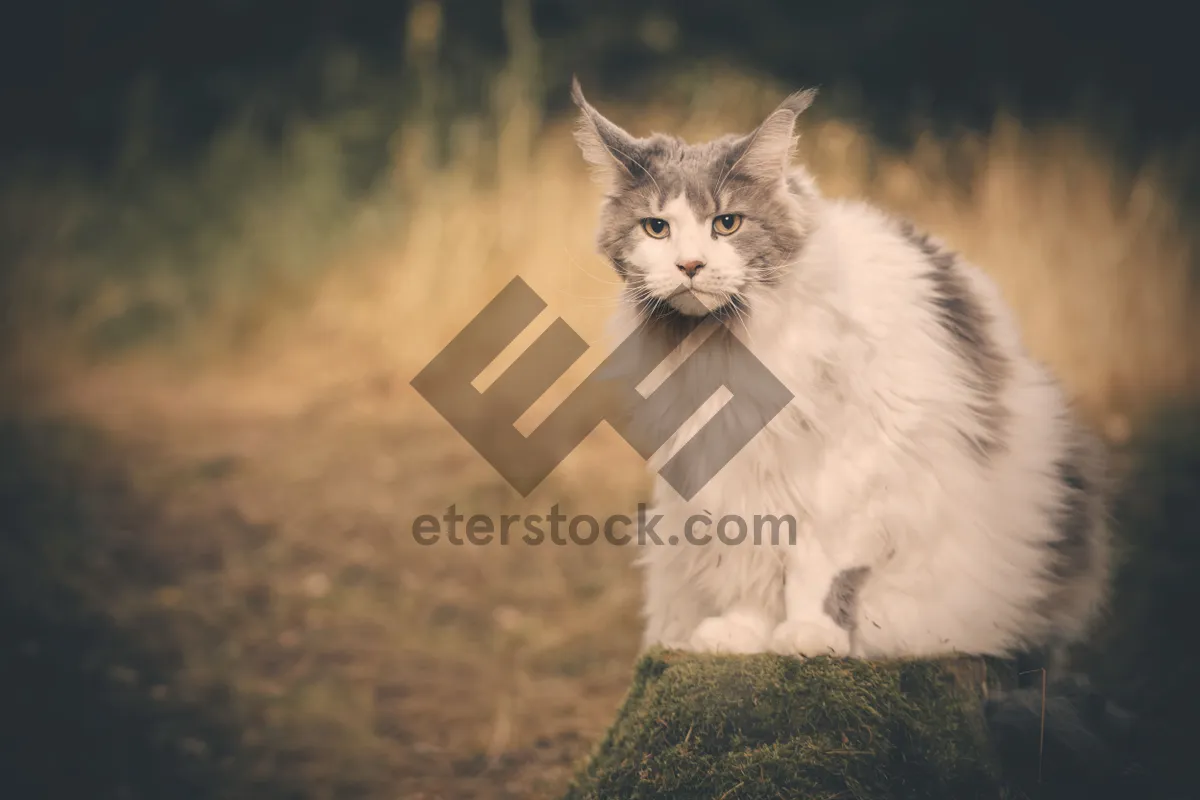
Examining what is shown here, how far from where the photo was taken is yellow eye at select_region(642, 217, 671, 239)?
238cm

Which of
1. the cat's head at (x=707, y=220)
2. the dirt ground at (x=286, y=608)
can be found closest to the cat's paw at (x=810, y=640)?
the cat's head at (x=707, y=220)

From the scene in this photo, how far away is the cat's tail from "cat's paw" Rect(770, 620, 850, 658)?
41cm

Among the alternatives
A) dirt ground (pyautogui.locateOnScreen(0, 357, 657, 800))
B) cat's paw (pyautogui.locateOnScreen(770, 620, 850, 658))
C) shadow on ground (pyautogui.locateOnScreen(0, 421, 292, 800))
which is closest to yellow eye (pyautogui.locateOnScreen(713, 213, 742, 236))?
cat's paw (pyautogui.locateOnScreen(770, 620, 850, 658))

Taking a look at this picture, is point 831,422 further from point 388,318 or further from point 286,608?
point 388,318

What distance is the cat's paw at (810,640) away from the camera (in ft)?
7.58

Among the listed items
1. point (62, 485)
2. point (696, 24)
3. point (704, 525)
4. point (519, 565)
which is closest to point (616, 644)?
point (519, 565)

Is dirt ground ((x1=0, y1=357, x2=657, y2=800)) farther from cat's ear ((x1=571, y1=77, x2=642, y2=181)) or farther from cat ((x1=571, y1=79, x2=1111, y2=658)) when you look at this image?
cat's ear ((x1=571, y1=77, x2=642, y2=181))

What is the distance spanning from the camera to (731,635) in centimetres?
246

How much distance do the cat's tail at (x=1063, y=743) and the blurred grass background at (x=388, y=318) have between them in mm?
200

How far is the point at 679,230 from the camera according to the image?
2332 millimetres

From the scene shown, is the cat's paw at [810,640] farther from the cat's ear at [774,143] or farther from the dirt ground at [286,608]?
the dirt ground at [286,608]

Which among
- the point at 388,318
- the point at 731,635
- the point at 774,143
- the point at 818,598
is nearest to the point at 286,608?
the point at 388,318

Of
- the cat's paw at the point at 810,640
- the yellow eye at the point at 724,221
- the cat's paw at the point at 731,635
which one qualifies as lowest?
the cat's paw at the point at 810,640

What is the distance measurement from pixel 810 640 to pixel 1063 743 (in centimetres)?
60
